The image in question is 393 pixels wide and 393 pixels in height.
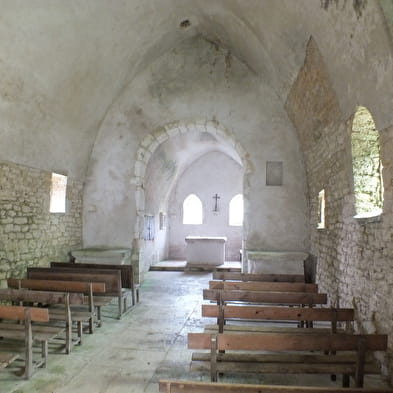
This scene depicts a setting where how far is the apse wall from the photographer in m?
Result: 9.06

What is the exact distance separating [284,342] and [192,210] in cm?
1279

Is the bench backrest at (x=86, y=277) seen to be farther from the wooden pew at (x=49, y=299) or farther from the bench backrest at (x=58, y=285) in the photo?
the wooden pew at (x=49, y=299)

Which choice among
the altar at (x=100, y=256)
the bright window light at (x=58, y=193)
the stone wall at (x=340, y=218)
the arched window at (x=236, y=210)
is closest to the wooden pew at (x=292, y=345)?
the stone wall at (x=340, y=218)

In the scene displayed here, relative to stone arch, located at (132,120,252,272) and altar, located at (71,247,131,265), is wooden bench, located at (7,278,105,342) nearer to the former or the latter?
altar, located at (71,247,131,265)

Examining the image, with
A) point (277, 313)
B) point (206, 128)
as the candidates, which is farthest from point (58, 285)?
point (206, 128)

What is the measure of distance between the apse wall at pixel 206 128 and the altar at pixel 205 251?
9.51ft

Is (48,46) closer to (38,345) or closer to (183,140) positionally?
(38,345)

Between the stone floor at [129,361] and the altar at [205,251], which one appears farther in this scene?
the altar at [205,251]

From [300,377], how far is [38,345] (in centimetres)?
347

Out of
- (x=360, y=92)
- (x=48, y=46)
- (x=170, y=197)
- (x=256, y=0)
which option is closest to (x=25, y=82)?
(x=48, y=46)

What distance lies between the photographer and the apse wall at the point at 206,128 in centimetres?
906

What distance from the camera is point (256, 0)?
20.6 ft

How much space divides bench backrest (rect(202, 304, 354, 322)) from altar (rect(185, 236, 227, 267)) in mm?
7731

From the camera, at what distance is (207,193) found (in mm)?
15617
